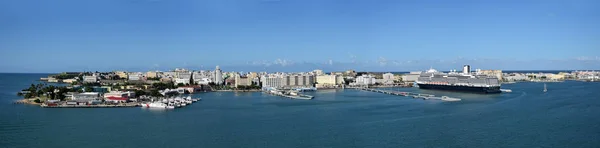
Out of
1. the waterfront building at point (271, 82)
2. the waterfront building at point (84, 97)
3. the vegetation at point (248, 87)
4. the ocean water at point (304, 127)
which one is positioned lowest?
the ocean water at point (304, 127)

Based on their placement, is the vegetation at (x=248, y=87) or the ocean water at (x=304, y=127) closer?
the ocean water at (x=304, y=127)

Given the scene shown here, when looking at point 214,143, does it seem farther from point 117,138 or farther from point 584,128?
point 584,128

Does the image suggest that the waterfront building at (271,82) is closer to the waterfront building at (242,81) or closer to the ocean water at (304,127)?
the waterfront building at (242,81)

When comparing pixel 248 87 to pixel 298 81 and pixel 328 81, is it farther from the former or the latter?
pixel 328 81

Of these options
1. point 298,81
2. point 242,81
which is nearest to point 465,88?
point 298,81

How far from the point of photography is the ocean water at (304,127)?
7.28 m

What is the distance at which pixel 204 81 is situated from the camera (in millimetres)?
24422

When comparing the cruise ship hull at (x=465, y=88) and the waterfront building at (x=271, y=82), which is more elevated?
the waterfront building at (x=271, y=82)

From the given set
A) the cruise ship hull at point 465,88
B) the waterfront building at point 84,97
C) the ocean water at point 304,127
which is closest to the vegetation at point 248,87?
the cruise ship hull at point 465,88

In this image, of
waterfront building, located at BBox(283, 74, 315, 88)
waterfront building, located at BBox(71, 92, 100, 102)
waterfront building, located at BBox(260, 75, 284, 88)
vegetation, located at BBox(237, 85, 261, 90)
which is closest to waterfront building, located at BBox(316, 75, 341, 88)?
waterfront building, located at BBox(283, 74, 315, 88)

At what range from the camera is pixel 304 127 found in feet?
28.7

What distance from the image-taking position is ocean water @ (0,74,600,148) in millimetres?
7277

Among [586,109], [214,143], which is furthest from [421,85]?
[214,143]

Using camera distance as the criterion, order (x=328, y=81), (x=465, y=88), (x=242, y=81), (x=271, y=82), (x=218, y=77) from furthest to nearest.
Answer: (x=328, y=81), (x=218, y=77), (x=242, y=81), (x=271, y=82), (x=465, y=88)
